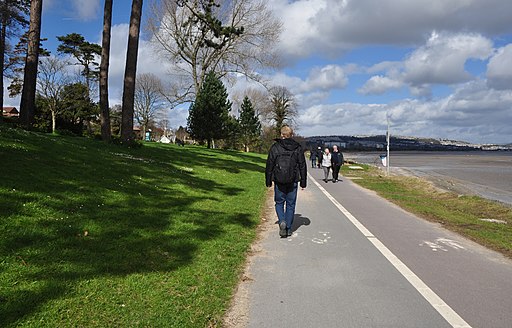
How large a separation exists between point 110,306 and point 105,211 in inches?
136

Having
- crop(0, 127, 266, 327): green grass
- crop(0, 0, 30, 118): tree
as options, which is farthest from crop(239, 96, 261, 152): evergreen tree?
crop(0, 127, 266, 327): green grass

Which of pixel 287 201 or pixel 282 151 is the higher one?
pixel 282 151

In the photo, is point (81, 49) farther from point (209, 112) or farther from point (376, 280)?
point (376, 280)

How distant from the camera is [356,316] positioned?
3.86 meters

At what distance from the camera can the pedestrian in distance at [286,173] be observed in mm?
7137

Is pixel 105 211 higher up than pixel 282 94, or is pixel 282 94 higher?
pixel 282 94

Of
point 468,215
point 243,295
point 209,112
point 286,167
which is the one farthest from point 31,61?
point 209,112

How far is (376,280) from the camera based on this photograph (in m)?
4.89

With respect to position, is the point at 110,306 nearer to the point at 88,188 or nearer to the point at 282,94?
the point at 88,188

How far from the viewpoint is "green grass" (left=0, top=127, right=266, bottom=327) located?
3584mm

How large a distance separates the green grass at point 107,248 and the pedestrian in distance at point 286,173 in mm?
760

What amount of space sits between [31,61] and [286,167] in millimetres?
13822

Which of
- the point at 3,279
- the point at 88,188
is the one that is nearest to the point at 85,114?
the point at 88,188

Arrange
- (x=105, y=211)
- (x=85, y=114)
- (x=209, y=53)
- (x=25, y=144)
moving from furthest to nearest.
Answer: (x=85, y=114)
(x=209, y=53)
(x=25, y=144)
(x=105, y=211)
